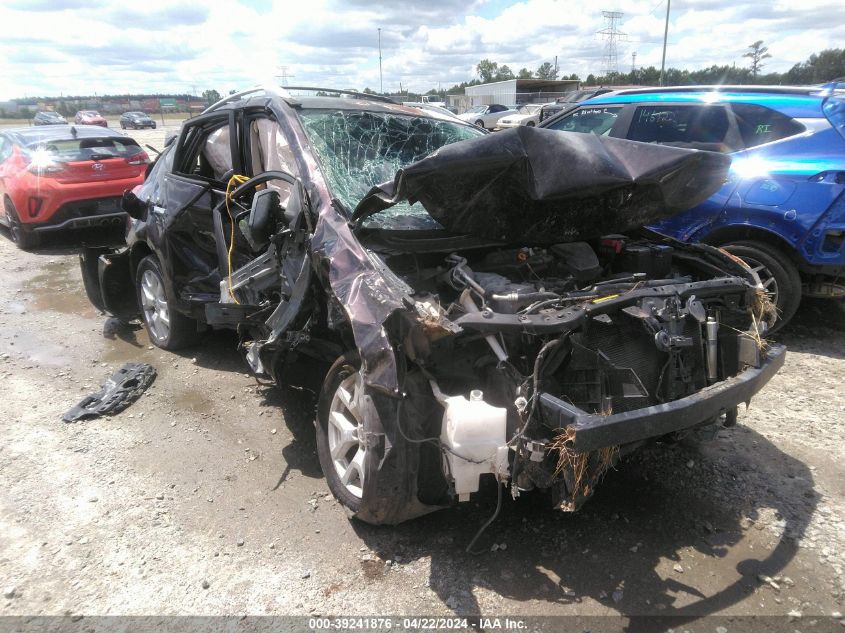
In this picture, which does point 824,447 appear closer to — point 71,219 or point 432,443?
point 432,443

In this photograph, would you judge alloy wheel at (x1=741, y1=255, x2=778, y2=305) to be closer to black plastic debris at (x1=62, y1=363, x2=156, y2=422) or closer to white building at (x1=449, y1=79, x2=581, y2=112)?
black plastic debris at (x1=62, y1=363, x2=156, y2=422)

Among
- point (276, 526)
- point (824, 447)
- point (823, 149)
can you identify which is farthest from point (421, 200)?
point (823, 149)

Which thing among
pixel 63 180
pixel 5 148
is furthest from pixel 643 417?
pixel 5 148

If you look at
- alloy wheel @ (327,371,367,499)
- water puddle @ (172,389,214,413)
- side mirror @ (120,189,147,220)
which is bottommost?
water puddle @ (172,389,214,413)

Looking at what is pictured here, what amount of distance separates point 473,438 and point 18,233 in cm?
921

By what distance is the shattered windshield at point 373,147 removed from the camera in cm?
333

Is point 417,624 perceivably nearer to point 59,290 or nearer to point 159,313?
point 159,313

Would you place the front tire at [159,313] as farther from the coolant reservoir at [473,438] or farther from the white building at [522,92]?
the white building at [522,92]

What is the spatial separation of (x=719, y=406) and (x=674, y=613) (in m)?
0.89

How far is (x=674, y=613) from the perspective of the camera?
2395 mm

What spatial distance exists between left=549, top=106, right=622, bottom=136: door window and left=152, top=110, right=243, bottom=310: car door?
353 centimetres

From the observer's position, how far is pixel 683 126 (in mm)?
5543

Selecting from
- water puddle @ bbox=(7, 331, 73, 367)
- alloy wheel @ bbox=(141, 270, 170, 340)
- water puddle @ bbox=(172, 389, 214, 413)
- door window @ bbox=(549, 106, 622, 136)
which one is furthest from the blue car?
water puddle @ bbox=(7, 331, 73, 367)

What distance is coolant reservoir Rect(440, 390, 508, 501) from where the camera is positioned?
2.34 meters
